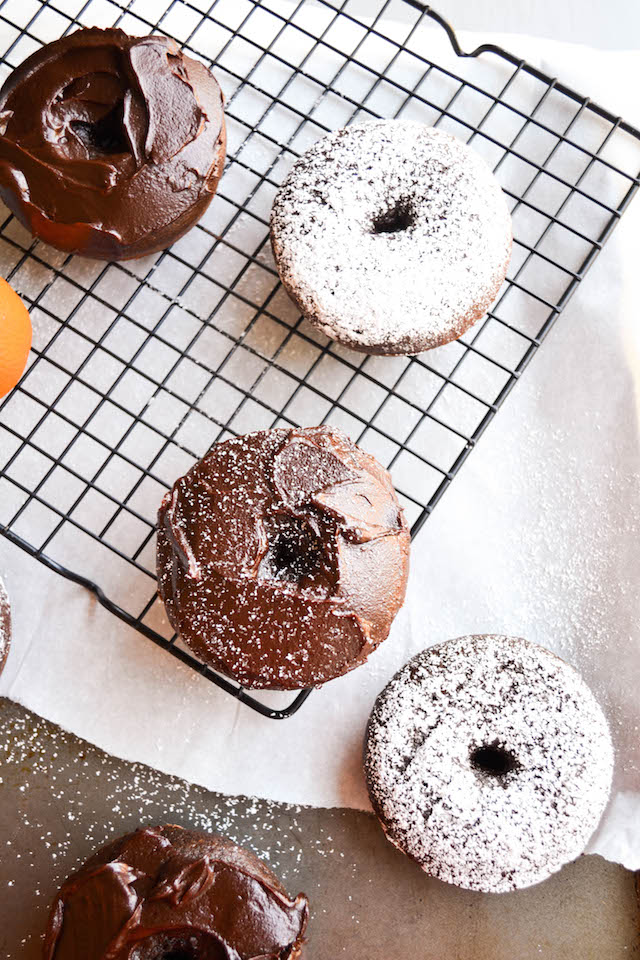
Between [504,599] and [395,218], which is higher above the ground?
[395,218]

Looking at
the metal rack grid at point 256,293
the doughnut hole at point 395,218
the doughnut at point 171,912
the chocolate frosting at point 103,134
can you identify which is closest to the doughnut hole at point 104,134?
the chocolate frosting at point 103,134

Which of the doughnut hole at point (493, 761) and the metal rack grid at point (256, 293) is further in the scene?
the metal rack grid at point (256, 293)

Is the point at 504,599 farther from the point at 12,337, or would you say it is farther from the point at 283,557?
the point at 12,337

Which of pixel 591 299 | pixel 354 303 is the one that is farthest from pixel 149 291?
pixel 591 299

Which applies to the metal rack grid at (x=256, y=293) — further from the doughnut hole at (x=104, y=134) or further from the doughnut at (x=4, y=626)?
the doughnut hole at (x=104, y=134)

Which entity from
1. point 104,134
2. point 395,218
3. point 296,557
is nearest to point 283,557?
point 296,557

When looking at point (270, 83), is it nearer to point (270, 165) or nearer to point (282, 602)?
point (270, 165)
